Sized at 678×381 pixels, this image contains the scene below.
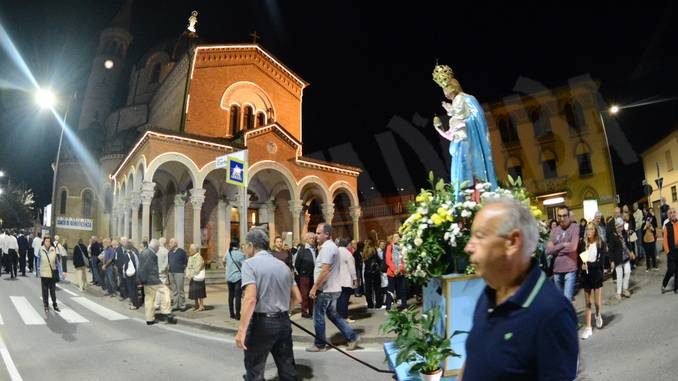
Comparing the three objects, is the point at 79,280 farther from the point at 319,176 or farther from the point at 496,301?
the point at 496,301

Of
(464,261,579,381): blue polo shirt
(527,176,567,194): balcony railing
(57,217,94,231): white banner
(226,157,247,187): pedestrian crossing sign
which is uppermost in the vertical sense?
(527,176,567,194): balcony railing

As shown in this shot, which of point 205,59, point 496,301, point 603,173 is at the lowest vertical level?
point 496,301

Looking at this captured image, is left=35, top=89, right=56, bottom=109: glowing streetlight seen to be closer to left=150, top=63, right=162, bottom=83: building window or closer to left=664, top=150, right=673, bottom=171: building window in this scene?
left=150, top=63, right=162, bottom=83: building window

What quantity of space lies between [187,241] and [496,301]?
23.2m

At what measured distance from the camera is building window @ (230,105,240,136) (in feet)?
86.8

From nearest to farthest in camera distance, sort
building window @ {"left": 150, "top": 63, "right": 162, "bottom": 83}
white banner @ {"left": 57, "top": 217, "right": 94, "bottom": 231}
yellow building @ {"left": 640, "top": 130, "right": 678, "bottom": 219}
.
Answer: white banner @ {"left": 57, "top": 217, "right": 94, "bottom": 231} → yellow building @ {"left": 640, "top": 130, "right": 678, "bottom": 219} → building window @ {"left": 150, "top": 63, "right": 162, "bottom": 83}

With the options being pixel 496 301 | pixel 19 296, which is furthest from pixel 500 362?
pixel 19 296

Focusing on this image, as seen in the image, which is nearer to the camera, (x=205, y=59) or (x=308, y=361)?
(x=308, y=361)

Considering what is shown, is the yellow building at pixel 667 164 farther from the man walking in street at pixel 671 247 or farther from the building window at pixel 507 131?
the man walking in street at pixel 671 247

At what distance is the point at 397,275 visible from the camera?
1111 cm

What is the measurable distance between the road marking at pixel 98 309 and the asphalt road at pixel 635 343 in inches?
414

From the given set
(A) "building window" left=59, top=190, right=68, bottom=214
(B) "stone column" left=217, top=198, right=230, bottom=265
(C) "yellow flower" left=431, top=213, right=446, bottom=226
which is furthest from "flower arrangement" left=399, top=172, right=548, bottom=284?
(A) "building window" left=59, top=190, right=68, bottom=214

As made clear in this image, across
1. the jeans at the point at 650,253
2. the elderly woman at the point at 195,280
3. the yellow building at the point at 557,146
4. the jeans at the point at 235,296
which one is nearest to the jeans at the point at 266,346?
the jeans at the point at 235,296

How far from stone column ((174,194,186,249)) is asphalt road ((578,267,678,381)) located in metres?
17.1
